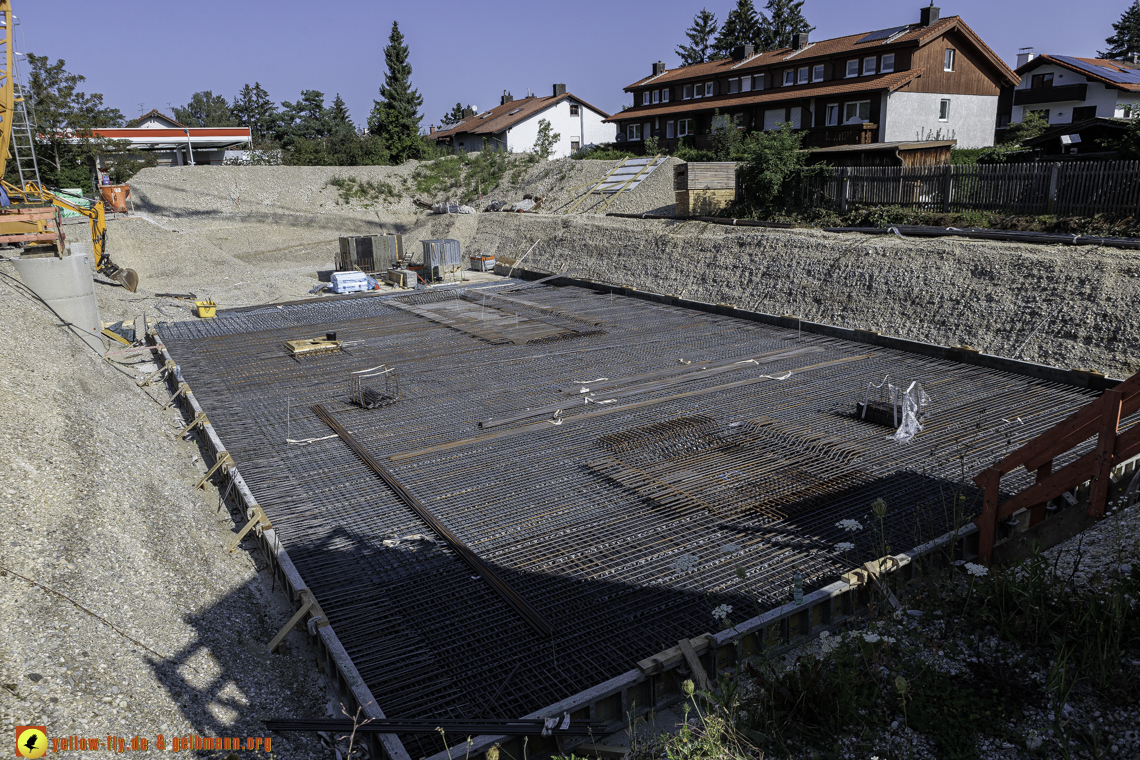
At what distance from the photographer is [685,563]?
297 inches

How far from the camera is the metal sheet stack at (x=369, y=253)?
28.5m

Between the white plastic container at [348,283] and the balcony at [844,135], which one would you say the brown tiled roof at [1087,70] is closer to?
the balcony at [844,135]

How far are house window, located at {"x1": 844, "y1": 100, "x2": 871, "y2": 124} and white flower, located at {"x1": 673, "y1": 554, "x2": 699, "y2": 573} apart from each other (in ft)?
98.6

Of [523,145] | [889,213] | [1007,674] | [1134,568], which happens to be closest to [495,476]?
[1007,674]

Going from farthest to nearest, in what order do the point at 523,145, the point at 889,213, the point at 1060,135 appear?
1. the point at 523,145
2. the point at 1060,135
3. the point at 889,213

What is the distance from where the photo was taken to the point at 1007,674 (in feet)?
17.3

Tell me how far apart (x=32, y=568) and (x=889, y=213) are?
69.2 feet

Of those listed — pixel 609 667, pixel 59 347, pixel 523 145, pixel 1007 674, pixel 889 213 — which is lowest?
pixel 609 667

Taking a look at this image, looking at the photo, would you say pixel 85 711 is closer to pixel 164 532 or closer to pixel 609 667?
pixel 164 532

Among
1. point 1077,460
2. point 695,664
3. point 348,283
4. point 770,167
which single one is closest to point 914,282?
point 770,167

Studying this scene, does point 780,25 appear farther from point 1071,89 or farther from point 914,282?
point 914,282

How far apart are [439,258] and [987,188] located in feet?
59.0

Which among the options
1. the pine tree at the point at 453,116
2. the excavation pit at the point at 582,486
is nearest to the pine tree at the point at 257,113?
the pine tree at the point at 453,116

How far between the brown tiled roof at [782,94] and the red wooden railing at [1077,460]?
28.5 meters
